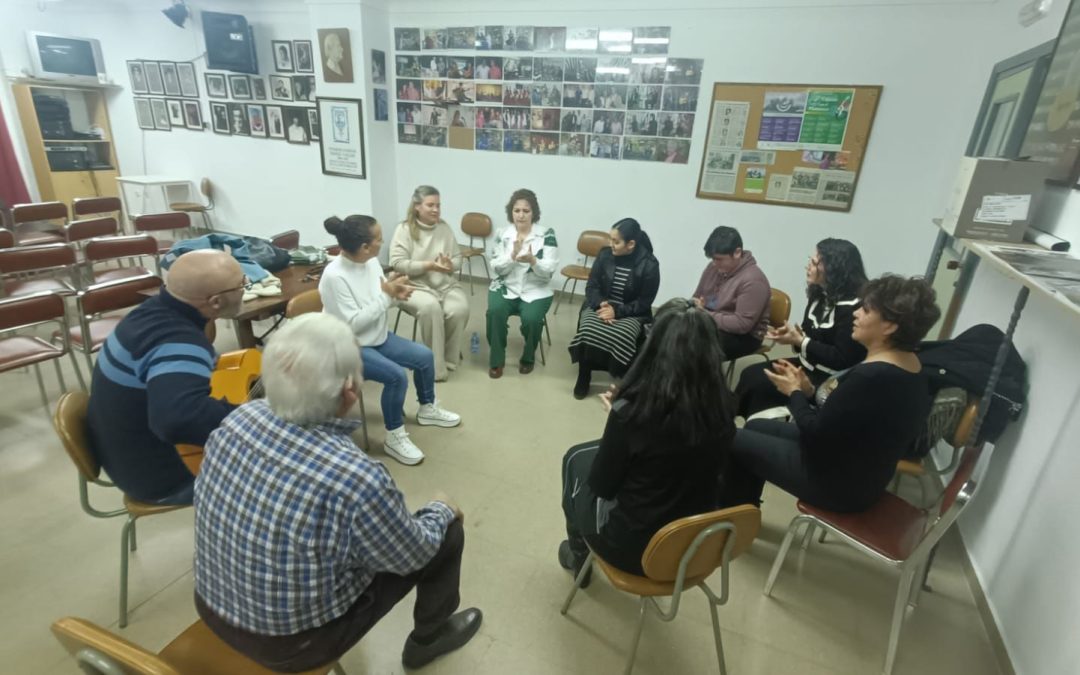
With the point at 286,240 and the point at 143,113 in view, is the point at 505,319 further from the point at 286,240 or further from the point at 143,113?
the point at 143,113

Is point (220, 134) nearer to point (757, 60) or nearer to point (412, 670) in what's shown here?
point (757, 60)

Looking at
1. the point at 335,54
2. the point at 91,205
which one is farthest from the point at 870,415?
the point at 91,205

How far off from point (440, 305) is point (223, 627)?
8.53 feet

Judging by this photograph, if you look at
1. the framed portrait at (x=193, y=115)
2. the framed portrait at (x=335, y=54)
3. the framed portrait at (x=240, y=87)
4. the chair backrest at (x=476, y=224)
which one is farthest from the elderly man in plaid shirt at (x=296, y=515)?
the framed portrait at (x=193, y=115)

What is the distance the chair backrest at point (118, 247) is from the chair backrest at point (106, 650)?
383 cm

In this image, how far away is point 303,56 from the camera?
224 inches

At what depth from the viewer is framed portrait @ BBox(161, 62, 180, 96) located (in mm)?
6527

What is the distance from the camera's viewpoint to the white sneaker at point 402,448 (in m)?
2.69

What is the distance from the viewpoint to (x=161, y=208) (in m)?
6.91

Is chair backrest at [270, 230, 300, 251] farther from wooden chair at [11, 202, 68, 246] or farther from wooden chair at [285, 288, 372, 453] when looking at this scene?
wooden chair at [11, 202, 68, 246]

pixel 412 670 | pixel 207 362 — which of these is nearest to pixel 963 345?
pixel 412 670

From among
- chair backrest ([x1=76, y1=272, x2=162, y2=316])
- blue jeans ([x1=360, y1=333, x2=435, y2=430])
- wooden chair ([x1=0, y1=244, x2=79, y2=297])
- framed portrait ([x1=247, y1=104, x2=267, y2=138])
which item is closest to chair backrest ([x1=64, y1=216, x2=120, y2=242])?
wooden chair ([x1=0, y1=244, x2=79, y2=297])

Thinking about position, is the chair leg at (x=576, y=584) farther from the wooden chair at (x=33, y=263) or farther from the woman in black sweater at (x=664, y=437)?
the wooden chair at (x=33, y=263)

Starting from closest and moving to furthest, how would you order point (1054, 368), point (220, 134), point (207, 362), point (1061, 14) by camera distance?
point (207, 362)
point (1054, 368)
point (1061, 14)
point (220, 134)
